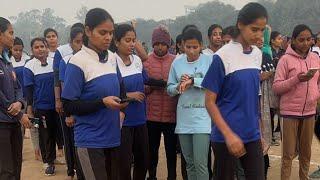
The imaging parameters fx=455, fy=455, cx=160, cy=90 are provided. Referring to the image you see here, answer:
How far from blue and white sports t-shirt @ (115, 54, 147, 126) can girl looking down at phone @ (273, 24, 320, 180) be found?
63.2 inches

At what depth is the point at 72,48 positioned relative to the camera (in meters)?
5.96

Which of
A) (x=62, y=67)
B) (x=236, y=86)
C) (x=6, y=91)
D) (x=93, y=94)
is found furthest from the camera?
(x=62, y=67)

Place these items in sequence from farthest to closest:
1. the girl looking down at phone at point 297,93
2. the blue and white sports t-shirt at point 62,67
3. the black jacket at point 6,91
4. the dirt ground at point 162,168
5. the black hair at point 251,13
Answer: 1. the dirt ground at point 162,168
2. the blue and white sports t-shirt at point 62,67
3. the girl looking down at phone at point 297,93
4. the black jacket at point 6,91
5. the black hair at point 251,13

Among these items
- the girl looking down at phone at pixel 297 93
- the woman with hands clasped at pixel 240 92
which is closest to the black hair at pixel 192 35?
the girl looking down at phone at pixel 297 93

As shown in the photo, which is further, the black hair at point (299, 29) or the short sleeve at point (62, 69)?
the short sleeve at point (62, 69)

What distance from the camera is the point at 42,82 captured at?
686 centimetres

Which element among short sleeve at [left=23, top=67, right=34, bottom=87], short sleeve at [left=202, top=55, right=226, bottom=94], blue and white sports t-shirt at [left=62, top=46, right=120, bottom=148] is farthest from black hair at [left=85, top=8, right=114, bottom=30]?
short sleeve at [left=23, top=67, right=34, bottom=87]

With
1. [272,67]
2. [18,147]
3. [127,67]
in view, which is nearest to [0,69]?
[18,147]

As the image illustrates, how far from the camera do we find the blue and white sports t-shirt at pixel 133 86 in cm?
498

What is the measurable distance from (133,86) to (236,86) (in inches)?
67.8

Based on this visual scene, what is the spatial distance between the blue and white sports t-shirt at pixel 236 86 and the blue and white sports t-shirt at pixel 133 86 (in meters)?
1.56

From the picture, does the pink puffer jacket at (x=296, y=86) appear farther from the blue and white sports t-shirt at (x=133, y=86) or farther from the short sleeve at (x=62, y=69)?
the short sleeve at (x=62, y=69)

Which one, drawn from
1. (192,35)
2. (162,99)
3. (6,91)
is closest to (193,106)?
(162,99)

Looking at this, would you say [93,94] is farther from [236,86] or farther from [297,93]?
[297,93]
